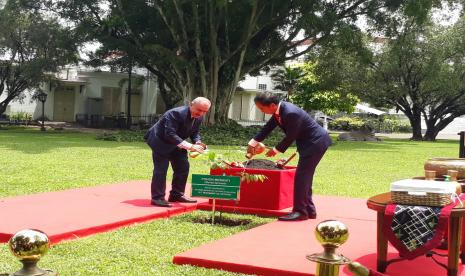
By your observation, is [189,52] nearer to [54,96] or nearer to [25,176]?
[25,176]

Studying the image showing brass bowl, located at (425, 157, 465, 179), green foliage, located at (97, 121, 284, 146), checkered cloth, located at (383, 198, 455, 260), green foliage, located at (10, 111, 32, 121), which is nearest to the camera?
checkered cloth, located at (383, 198, 455, 260)

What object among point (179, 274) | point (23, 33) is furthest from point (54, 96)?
point (179, 274)

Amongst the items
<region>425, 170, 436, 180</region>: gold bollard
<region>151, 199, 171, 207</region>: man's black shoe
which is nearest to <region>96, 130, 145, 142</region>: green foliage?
<region>151, 199, 171, 207</region>: man's black shoe

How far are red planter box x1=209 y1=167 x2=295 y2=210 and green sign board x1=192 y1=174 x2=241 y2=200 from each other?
0.61 meters

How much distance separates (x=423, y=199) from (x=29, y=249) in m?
2.85

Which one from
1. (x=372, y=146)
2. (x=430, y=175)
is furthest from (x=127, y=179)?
(x=372, y=146)

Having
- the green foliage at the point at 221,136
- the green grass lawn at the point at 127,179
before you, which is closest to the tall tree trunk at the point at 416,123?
the green foliage at the point at 221,136

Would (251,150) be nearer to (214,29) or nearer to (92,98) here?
(214,29)

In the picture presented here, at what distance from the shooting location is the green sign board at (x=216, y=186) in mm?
6707

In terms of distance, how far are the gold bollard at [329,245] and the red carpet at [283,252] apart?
5.80 feet

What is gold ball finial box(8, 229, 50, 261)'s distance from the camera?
2334 millimetres

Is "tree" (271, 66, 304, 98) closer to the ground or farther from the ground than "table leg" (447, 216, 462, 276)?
farther from the ground

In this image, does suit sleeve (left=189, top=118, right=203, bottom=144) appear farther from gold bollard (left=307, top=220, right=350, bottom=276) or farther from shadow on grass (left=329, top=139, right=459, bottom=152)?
shadow on grass (left=329, top=139, right=459, bottom=152)

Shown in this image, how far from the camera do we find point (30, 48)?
109 ft
